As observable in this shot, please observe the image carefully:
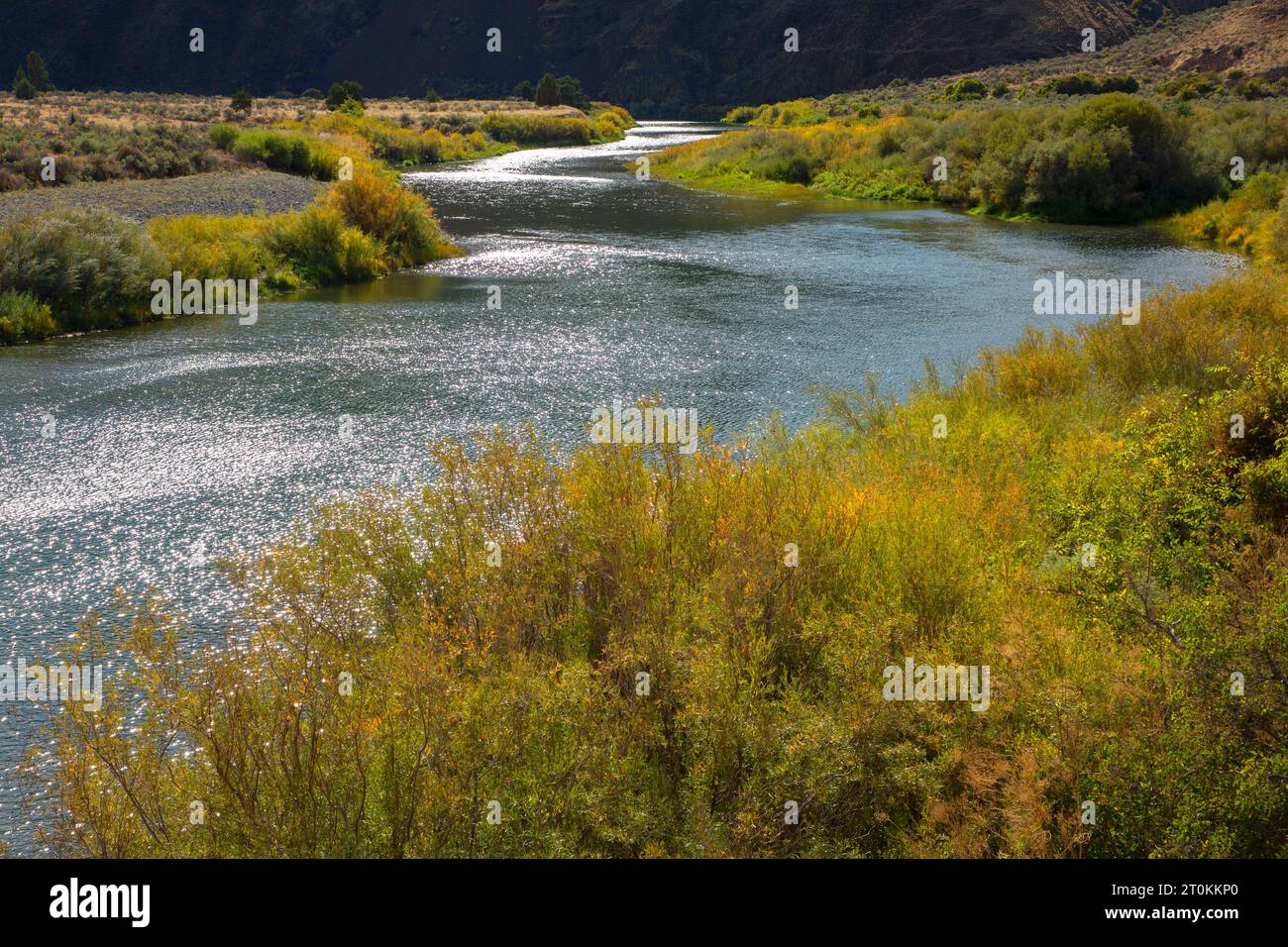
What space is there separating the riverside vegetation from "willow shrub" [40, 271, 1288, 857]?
12459mm

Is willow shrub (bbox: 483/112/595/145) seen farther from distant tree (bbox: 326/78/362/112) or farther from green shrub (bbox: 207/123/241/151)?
green shrub (bbox: 207/123/241/151)

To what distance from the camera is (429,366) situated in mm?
17047

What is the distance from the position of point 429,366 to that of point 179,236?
29.8 ft

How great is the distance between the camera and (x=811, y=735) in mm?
5355

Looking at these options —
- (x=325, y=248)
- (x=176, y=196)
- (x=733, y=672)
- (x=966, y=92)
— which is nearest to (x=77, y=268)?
(x=325, y=248)

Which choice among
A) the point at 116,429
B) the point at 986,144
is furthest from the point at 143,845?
the point at 986,144

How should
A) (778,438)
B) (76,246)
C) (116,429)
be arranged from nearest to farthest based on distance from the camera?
1. (778,438)
2. (116,429)
3. (76,246)

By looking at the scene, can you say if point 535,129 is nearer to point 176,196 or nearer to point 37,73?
point 37,73

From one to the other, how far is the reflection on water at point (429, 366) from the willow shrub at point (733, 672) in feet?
5.55

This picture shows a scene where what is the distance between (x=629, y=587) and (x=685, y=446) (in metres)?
3.09

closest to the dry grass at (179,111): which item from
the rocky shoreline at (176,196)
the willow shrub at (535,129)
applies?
the willow shrub at (535,129)

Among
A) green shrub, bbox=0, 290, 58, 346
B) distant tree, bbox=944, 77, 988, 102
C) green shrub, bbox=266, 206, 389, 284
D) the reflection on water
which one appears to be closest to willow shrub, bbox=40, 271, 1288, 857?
the reflection on water

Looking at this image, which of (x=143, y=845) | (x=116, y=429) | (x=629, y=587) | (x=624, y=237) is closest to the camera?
(x=143, y=845)

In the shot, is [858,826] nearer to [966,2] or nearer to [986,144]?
[986,144]
